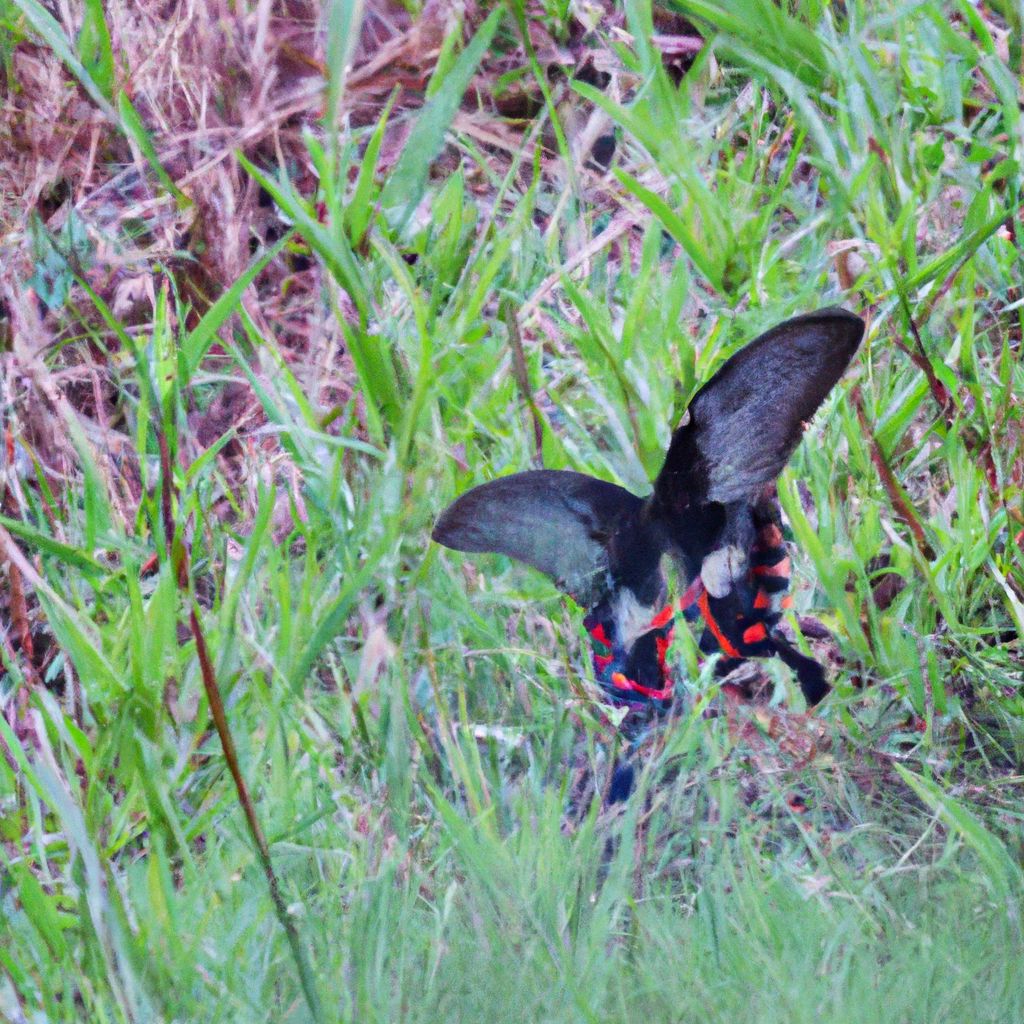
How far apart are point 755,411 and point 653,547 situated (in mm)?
202

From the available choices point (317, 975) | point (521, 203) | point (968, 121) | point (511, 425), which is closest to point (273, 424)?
point (511, 425)

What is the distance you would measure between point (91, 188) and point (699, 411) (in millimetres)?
940

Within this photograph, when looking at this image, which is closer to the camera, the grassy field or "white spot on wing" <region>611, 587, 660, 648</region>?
the grassy field

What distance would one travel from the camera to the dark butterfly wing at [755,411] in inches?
49.3

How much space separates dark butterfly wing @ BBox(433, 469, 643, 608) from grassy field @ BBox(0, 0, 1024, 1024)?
0.13 ft

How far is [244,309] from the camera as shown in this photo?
1.56 metres

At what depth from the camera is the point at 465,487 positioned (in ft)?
4.71

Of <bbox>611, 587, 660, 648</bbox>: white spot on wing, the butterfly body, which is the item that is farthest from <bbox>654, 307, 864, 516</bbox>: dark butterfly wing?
<bbox>611, 587, 660, 648</bbox>: white spot on wing

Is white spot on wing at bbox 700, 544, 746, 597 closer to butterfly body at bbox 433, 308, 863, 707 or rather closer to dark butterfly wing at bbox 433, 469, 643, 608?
butterfly body at bbox 433, 308, 863, 707

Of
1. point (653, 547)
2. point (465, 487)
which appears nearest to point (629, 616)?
point (653, 547)

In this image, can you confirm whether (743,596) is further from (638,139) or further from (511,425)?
(638,139)

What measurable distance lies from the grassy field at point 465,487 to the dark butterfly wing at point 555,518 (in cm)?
4

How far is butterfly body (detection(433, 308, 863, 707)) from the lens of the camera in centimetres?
134

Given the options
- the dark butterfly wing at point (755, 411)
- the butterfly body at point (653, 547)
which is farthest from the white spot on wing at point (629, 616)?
the dark butterfly wing at point (755, 411)
